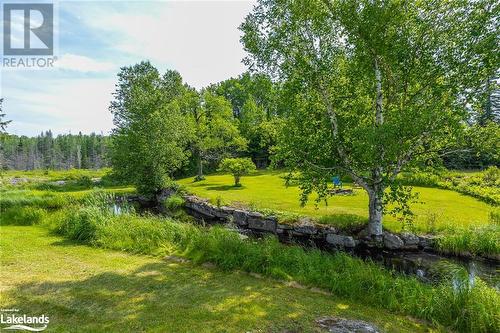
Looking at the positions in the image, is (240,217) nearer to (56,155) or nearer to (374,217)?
(374,217)

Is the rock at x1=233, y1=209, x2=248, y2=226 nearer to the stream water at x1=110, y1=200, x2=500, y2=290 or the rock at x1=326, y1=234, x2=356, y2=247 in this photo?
the rock at x1=326, y1=234, x2=356, y2=247

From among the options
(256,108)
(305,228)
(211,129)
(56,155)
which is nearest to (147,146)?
(211,129)

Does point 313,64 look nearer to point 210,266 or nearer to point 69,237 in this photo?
point 210,266

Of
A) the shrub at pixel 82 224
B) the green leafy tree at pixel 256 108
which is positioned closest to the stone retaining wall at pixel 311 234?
the green leafy tree at pixel 256 108

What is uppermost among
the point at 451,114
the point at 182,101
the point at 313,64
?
the point at 182,101

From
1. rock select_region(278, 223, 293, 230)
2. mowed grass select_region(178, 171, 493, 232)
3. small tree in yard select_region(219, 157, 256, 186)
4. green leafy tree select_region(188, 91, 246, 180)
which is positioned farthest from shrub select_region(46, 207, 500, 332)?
green leafy tree select_region(188, 91, 246, 180)

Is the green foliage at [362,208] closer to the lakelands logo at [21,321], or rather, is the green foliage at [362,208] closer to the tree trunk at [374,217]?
the tree trunk at [374,217]

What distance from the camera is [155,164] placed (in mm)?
23375

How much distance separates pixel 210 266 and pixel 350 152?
6.81 metres

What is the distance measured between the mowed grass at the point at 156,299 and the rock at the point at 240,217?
682 cm

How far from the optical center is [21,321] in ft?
17.8

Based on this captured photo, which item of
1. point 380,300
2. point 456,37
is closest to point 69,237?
point 380,300

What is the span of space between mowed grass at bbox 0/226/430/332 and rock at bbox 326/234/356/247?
5.55 metres

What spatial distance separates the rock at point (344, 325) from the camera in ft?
18.1
